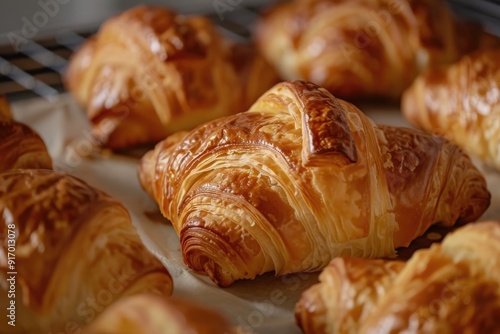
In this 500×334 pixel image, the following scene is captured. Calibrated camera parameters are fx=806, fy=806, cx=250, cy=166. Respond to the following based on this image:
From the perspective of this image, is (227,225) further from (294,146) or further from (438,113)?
(438,113)

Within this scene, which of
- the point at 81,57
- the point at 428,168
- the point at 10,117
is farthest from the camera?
the point at 81,57

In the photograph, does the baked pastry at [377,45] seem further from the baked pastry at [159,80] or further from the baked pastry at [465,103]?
the baked pastry at [159,80]

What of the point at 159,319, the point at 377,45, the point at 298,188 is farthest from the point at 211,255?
the point at 377,45

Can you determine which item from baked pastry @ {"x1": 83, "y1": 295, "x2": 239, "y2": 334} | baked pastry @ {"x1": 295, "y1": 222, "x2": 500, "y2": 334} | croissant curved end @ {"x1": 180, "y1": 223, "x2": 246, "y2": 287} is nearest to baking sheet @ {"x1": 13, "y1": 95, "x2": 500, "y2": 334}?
croissant curved end @ {"x1": 180, "y1": 223, "x2": 246, "y2": 287}

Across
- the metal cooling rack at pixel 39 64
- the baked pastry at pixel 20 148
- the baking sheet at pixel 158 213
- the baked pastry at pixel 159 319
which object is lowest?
the baking sheet at pixel 158 213

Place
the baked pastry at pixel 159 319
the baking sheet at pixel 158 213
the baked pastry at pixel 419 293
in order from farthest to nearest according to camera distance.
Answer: the baking sheet at pixel 158 213 → the baked pastry at pixel 419 293 → the baked pastry at pixel 159 319

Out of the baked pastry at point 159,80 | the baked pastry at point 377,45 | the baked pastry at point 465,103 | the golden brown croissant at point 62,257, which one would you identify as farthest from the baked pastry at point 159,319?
the baked pastry at point 377,45

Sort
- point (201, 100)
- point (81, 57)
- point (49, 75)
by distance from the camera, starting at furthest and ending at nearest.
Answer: point (49, 75) < point (81, 57) < point (201, 100)

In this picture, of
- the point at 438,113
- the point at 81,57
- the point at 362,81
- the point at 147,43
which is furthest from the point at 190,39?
the point at 438,113

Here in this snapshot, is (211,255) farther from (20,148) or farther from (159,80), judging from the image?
(159,80)
